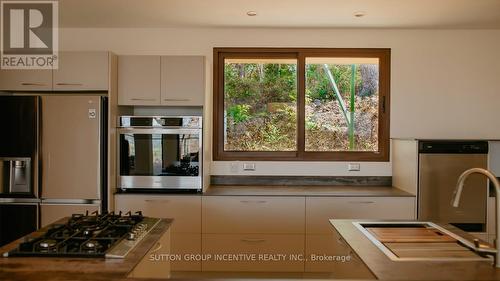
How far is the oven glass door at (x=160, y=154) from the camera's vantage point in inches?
139

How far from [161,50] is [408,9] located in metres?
2.25

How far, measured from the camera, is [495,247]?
162cm

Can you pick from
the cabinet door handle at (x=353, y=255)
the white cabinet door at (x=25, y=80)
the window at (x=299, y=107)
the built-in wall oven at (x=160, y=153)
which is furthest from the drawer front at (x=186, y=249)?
the cabinet door handle at (x=353, y=255)

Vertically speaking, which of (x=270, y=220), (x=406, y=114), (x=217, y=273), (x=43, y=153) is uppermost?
(x=406, y=114)

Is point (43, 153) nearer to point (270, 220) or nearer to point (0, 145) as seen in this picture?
point (0, 145)

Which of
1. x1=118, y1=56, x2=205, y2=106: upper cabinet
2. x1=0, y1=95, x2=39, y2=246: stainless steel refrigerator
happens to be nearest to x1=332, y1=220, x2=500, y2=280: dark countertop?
x1=118, y1=56, x2=205, y2=106: upper cabinet

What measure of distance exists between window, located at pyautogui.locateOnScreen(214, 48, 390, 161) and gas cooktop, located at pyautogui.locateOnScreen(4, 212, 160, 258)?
1.93 meters

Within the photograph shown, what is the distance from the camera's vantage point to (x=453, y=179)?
336cm

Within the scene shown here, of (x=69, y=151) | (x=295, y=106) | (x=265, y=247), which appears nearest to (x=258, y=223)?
(x=265, y=247)

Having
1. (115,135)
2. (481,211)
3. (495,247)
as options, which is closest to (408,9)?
(481,211)

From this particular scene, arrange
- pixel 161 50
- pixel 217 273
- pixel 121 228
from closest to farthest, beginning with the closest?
pixel 121 228 → pixel 217 273 → pixel 161 50

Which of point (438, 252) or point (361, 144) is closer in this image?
point (438, 252)

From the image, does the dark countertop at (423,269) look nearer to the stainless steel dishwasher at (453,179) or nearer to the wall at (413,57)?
the stainless steel dishwasher at (453,179)

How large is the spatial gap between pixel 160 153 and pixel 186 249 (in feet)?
2.78
